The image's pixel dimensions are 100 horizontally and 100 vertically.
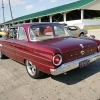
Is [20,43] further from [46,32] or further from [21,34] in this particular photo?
[46,32]

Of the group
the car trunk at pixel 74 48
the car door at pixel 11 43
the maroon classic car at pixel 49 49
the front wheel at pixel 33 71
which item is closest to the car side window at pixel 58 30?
the maroon classic car at pixel 49 49

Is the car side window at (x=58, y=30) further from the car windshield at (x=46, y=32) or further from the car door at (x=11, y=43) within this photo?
the car door at (x=11, y=43)

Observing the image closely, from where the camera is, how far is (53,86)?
4.08 m

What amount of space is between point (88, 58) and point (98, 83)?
2.37 ft

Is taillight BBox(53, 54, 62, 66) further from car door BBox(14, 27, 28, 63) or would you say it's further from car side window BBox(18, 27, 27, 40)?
car side window BBox(18, 27, 27, 40)

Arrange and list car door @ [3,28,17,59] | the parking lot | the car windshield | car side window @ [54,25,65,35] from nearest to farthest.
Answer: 1. the parking lot
2. the car windshield
3. car side window @ [54,25,65,35]
4. car door @ [3,28,17,59]

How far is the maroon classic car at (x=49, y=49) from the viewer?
3795 mm

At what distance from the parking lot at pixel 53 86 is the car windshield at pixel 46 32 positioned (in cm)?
119

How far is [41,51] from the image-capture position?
396 cm

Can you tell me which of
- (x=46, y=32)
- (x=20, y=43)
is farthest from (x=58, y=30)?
(x=20, y=43)

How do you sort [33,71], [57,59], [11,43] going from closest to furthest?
[57,59]
[33,71]
[11,43]

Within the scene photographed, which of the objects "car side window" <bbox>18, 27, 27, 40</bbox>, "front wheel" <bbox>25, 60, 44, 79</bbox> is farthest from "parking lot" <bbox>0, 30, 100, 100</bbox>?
"car side window" <bbox>18, 27, 27, 40</bbox>

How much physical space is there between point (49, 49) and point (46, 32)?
134cm

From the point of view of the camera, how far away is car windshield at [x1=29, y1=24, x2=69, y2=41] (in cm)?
470
